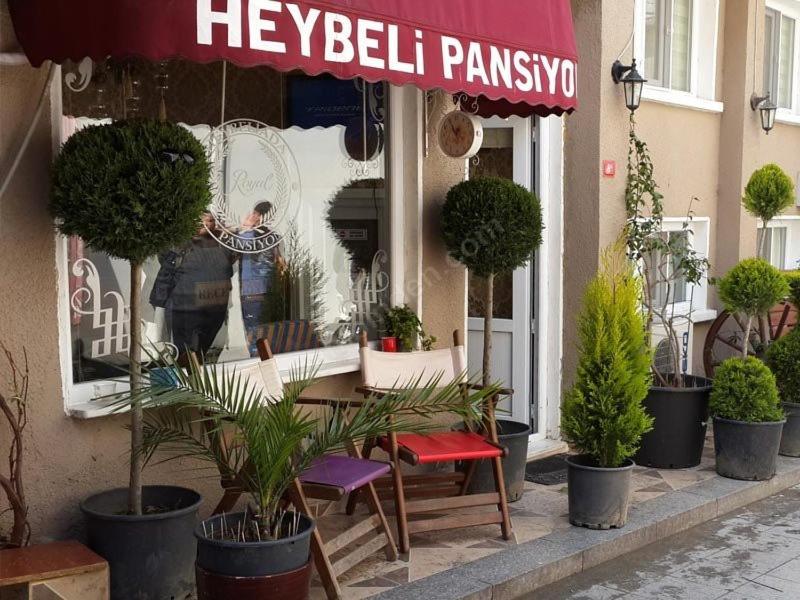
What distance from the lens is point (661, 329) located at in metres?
8.84

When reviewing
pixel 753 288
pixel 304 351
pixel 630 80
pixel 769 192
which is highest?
pixel 630 80

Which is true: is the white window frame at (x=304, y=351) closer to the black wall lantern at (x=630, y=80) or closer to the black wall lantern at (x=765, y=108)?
the black wall lantern at (x=630, y=80)

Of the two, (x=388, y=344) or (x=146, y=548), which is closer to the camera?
(x=146, y=548)

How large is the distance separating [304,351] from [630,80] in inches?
132

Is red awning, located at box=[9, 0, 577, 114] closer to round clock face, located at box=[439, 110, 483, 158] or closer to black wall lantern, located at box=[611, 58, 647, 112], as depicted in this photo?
round clock face, located at box=[439, 110, 483, 158]

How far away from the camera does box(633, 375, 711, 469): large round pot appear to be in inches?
276

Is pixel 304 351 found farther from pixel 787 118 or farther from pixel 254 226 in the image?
Result: pixel 787 118

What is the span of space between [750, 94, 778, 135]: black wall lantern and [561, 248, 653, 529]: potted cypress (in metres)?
4.42

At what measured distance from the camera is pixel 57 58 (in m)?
4.06

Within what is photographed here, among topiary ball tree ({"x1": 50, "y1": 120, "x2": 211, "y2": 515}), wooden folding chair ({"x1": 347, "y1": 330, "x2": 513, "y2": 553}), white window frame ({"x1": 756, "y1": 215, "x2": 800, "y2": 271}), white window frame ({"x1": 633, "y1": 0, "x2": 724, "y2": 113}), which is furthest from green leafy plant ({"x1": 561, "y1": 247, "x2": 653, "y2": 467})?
white window frame ({"x1": 756, "y1": 215, "x2": 800, "y2": 271})

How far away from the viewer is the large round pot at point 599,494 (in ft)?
18.7

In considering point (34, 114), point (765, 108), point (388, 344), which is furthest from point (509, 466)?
point (765, 108)

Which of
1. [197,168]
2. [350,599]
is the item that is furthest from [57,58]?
[350,599]

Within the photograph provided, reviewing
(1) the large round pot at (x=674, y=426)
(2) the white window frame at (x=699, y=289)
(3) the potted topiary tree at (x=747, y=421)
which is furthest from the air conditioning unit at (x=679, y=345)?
(3) the potted topiary tree at (x=747, y=421)
